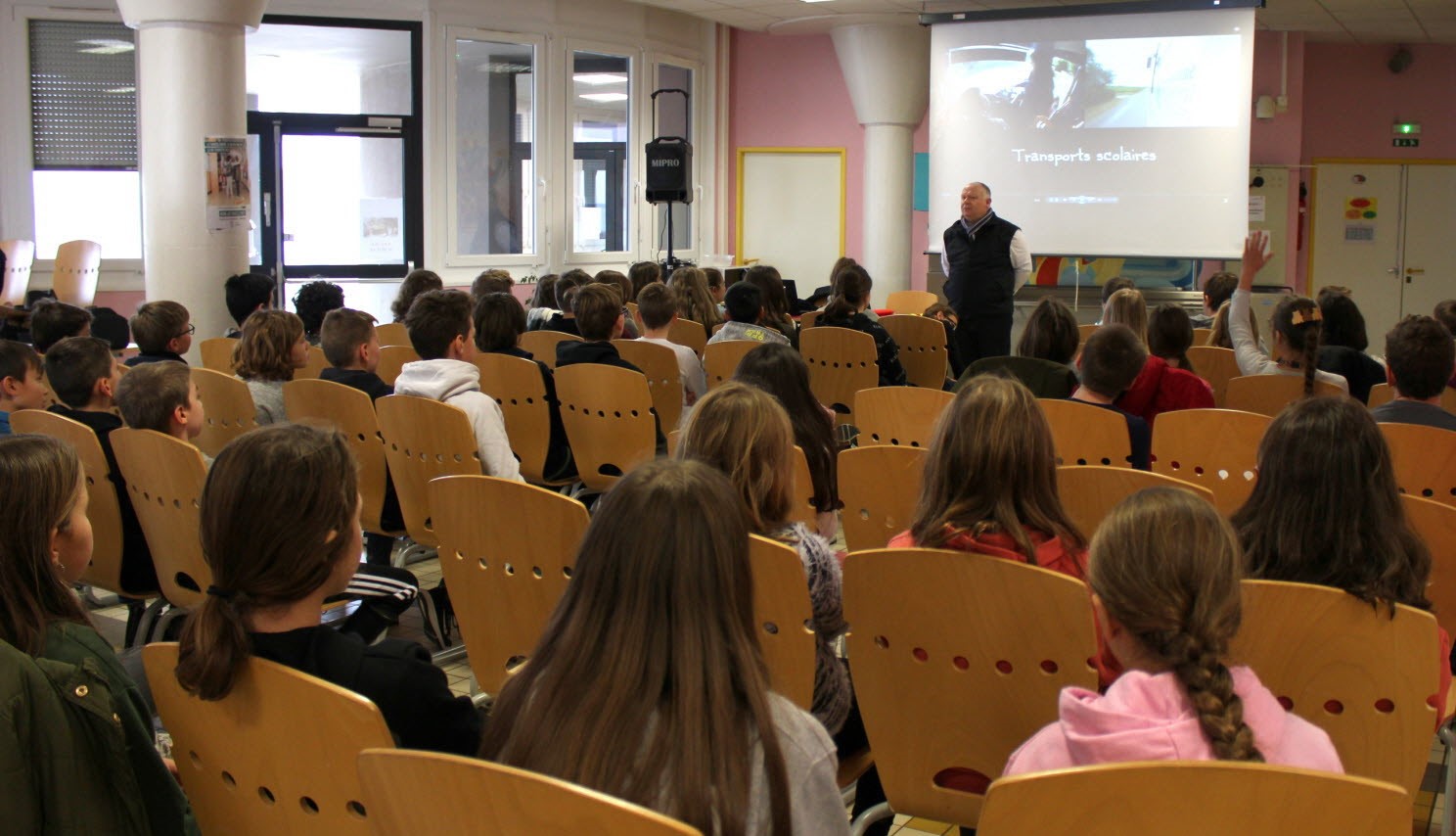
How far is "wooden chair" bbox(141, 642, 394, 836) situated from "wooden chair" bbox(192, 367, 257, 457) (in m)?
2.78

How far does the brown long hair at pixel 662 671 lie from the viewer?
131 centimetres

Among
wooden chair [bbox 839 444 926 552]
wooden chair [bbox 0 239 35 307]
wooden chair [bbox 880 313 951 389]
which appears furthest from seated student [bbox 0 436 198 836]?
wooden chair [bbox 0 239 35 307]

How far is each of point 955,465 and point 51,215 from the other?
349 inches

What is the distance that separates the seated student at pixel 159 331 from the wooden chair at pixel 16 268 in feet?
13.6

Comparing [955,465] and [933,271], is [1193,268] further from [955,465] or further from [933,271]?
[955,465]

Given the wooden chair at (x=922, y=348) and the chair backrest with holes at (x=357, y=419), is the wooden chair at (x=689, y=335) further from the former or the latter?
the chair backrest with holes at (x=357, y=419)

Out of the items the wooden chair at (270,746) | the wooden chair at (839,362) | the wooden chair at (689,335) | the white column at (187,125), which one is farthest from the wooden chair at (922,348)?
the wooden chair at (270,746)

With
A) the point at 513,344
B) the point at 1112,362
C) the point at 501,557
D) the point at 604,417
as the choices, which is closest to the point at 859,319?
the point at 513,344

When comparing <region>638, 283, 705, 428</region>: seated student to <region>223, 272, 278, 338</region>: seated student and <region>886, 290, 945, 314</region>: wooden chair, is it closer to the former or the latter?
<region>223, 272, 278, 338</region>: seated student

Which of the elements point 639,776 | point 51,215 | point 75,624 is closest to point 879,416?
point 75,624

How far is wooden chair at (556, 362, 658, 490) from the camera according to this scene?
4715 millimetres

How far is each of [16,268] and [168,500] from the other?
248 inches

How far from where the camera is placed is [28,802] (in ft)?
5.60

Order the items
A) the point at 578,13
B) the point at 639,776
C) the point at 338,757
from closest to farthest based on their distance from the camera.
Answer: the point at 639,776 → the point at 338,757 → the point at 578,13
